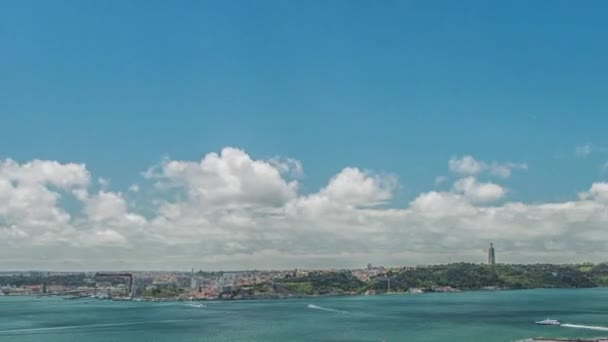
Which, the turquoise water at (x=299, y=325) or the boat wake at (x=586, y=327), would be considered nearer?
the turquoise water at (x=299, y=325)

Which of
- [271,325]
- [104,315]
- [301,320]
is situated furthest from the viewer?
[104,315]

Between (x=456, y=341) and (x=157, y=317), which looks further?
(x=157, y=317)

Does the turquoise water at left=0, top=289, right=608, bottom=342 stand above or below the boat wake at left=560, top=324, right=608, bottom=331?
below

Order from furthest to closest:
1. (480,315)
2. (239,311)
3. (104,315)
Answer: (239,311) < (104,315) < (480,315)

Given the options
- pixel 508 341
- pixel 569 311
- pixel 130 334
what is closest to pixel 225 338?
pixel 130 334

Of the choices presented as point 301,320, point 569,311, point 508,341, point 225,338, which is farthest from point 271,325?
point 569,311

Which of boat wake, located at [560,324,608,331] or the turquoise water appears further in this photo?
boat wake, located at [560,324,608,331]

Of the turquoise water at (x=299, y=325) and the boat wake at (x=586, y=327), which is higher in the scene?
the boat wake at (x=586, y=327)

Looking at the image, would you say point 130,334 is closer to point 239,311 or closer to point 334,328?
point 334,328

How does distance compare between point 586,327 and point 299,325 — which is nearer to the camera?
point 586,327

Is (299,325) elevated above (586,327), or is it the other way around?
(586,327)
